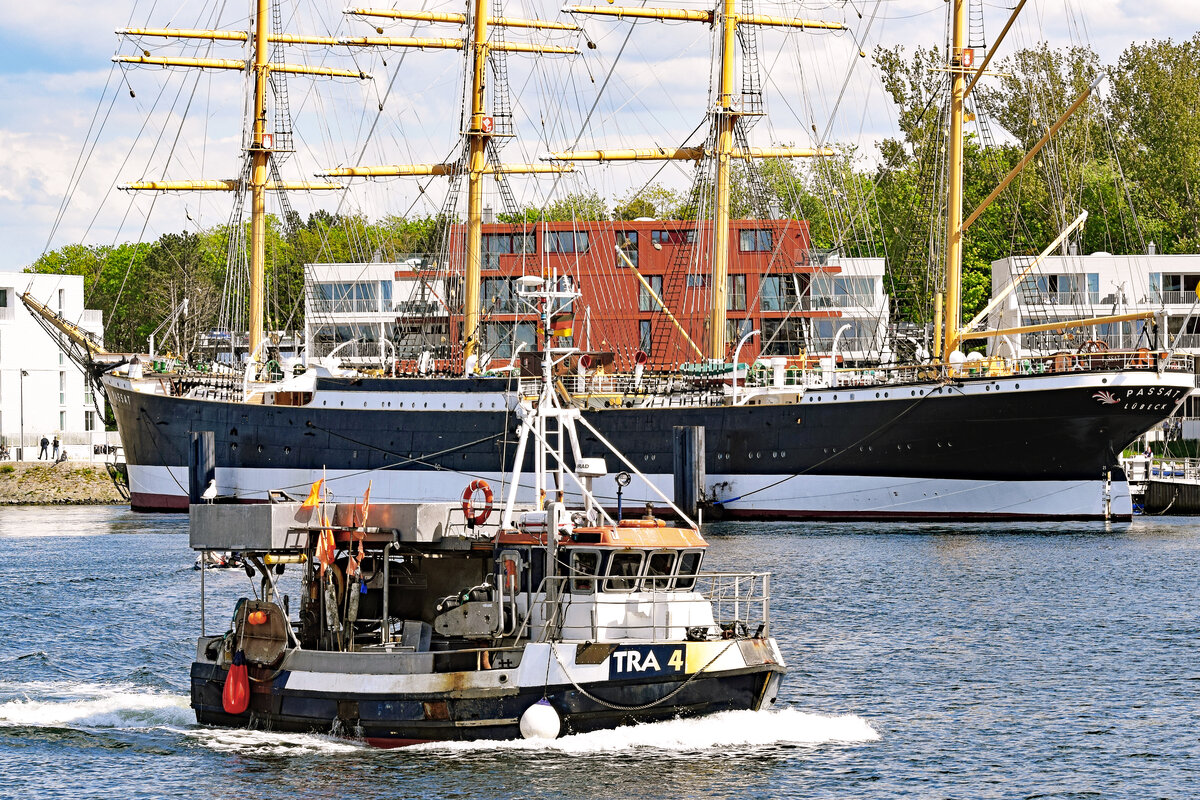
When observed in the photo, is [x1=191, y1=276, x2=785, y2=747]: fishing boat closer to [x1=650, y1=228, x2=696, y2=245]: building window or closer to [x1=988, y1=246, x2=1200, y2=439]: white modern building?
[x1=988, y1=246, x2=1200, y2=439]: white modern building

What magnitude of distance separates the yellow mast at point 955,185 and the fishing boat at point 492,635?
44234 millimetres

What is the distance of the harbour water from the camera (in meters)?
22.3

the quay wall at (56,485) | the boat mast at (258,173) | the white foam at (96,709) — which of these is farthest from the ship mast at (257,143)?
the white foam at (96,709)

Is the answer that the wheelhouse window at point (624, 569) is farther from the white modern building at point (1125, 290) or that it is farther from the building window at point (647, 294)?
the building window at point (647, 294)

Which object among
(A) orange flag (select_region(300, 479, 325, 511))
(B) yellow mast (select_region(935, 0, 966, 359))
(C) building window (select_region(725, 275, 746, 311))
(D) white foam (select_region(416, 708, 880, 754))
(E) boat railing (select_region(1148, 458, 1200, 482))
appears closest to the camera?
(D) white foam (select_region(416, 708, 880, 754))

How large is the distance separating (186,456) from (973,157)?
57733 mm

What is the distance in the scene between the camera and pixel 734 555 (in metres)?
50.5

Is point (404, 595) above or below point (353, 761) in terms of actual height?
above

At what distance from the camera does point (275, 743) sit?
2359cm

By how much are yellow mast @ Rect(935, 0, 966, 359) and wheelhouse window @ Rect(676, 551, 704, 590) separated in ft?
145

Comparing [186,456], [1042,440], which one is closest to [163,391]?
[186,456]

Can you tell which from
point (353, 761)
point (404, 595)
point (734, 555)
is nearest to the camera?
point (353, 761)

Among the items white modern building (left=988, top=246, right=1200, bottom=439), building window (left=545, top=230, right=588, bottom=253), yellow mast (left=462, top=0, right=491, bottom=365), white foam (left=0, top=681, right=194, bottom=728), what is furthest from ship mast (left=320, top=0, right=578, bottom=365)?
white foam (left=0, top=681, right=194, bottom=728)

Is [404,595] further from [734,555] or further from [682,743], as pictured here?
[734,555]
